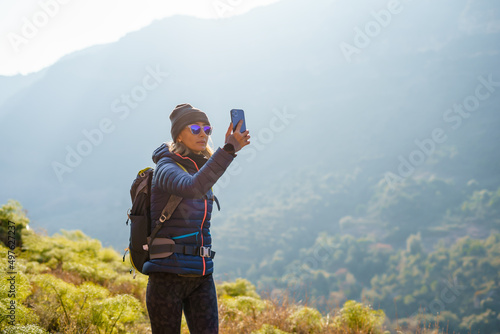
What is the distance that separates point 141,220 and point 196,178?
428 millimetres

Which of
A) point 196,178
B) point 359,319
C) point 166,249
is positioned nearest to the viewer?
point 196,178

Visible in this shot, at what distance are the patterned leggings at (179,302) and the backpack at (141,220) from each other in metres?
0.13

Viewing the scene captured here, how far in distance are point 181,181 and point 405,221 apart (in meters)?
135

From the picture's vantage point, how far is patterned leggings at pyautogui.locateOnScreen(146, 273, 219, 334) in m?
1.76

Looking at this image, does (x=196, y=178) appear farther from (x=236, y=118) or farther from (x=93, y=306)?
(x=93, y=306)

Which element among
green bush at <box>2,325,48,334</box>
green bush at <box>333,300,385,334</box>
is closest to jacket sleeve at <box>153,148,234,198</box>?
green bush at <box>2,325,48,334</box>

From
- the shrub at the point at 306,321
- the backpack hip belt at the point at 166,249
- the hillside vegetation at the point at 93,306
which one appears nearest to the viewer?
the backpack hip belt at the point at 166,249

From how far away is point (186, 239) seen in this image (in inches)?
68.9

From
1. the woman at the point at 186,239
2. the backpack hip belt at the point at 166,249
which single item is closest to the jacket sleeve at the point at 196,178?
the woman at the point at 186,239

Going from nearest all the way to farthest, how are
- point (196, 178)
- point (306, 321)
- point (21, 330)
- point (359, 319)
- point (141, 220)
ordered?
point (196, 178)
point (141, 220)
point (21, 330)
point (359, 319)
point (306, 321)

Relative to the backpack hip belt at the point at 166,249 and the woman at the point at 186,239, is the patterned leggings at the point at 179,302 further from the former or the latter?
the backpack hip belt at the point at 166,249

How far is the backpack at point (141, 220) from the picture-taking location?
181cm

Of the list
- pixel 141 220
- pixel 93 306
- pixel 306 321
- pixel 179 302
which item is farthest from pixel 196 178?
pixel 306 321

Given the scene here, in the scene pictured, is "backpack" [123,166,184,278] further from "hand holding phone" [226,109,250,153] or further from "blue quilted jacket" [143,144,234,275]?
"hand holding phone" [226,109,250,153]
